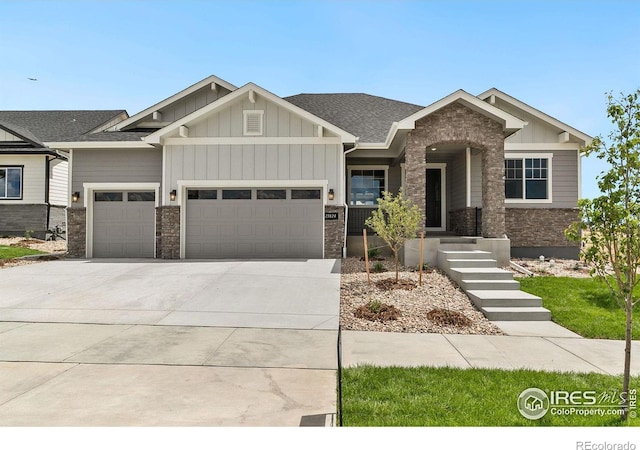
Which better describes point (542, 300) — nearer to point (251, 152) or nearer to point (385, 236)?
point (385, 236)

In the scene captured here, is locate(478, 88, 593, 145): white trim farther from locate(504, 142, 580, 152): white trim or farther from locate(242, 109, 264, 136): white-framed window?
locate(242, 109, 264, 136): white-framed window

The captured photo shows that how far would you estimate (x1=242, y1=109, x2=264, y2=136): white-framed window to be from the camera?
1285 centimetres

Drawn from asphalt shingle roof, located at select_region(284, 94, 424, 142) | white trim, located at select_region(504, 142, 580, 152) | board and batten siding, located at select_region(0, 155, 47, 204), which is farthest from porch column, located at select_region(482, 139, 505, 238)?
board and batten siding, located at select_region(0, 155, 47, 204)

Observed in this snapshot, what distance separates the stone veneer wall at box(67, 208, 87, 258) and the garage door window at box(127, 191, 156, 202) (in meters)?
1.66

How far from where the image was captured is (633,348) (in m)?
5.52

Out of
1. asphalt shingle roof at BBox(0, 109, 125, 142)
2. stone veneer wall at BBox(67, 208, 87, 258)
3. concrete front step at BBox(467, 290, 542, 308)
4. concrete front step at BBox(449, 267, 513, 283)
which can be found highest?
asphalt shingle roof at BBox(0, 109, 125, 142)

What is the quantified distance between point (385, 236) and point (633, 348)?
4817 mm

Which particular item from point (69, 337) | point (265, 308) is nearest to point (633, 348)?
point (265, 308)

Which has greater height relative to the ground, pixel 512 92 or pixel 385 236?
pixel 512 92

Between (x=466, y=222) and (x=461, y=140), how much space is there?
310 cm

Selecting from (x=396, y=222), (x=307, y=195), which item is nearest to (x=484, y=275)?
(x=396, y=222)

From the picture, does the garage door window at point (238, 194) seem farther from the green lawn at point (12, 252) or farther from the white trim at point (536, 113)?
the white trim at point (536, 113)

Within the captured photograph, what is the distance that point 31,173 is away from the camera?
1842 centimetres

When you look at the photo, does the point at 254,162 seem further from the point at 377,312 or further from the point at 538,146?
the point at 538,146
